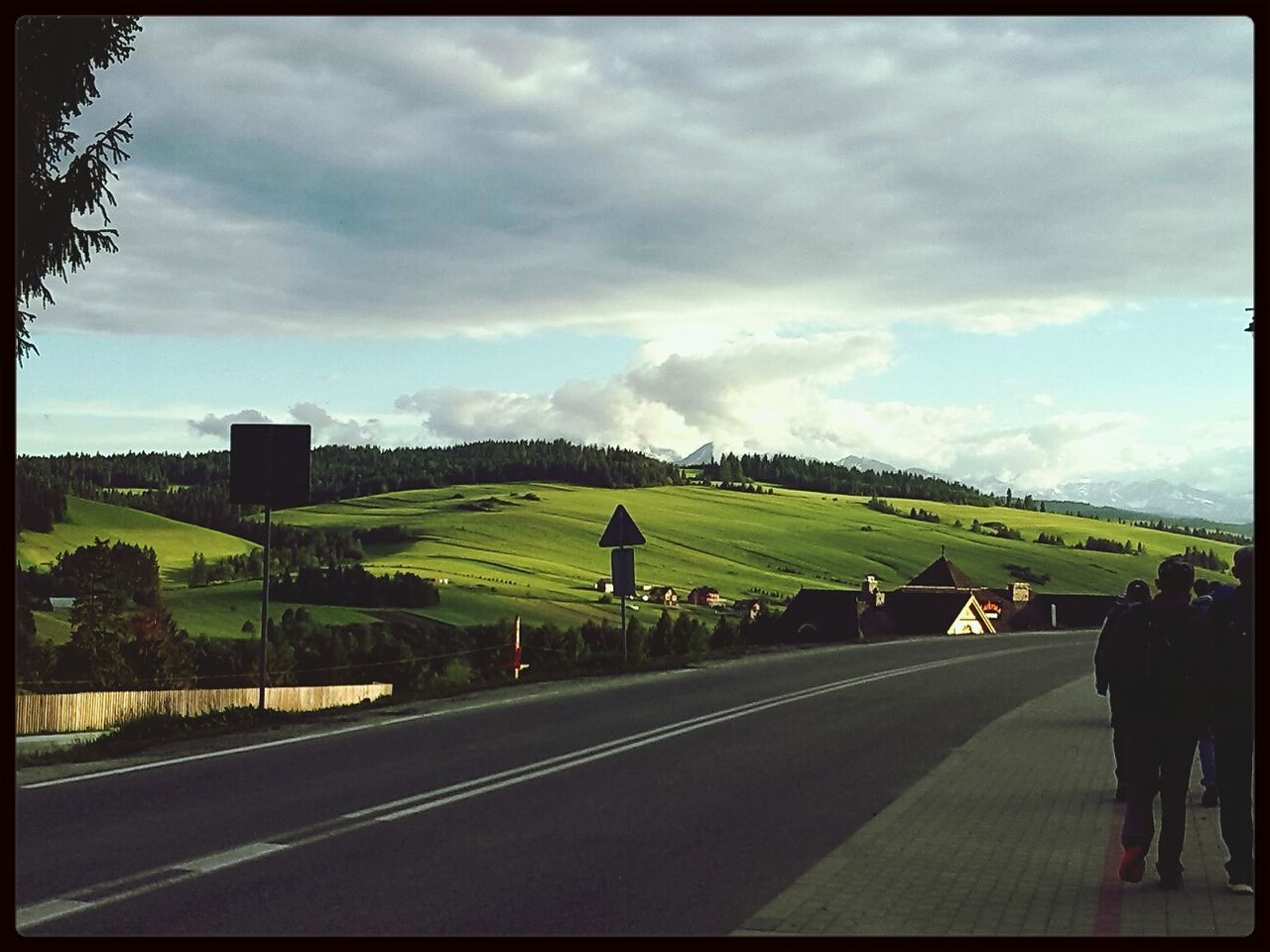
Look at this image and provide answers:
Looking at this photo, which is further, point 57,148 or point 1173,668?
point 57,148

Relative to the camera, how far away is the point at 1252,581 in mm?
8578

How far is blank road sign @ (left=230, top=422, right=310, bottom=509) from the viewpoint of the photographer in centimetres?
1873

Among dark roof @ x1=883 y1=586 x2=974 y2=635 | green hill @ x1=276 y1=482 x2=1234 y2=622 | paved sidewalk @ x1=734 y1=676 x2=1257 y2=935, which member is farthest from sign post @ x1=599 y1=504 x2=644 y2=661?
green hill @ x1=276 y1=482 x2=1234 y2=622

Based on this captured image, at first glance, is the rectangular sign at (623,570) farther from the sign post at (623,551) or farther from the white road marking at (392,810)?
the white road marking at (392,810)

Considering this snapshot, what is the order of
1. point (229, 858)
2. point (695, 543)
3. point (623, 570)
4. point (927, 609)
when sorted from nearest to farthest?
point (229, 858) → point (623, 570) → point (927, 609) → point (695, 543)

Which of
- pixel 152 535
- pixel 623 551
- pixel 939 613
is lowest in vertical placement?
pixel 939 613

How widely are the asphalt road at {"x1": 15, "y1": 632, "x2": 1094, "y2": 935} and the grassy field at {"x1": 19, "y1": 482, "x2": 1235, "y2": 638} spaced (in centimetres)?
7023

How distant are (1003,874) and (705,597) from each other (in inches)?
3867

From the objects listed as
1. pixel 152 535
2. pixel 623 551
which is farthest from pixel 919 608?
pixel 623 551

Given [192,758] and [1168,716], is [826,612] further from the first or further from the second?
[1168,716]

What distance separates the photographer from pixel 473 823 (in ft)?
34.8

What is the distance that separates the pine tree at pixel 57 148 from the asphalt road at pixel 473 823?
720cm

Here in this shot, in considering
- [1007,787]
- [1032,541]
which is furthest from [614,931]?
[1032,541]

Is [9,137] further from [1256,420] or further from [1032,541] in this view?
[1032,541]
